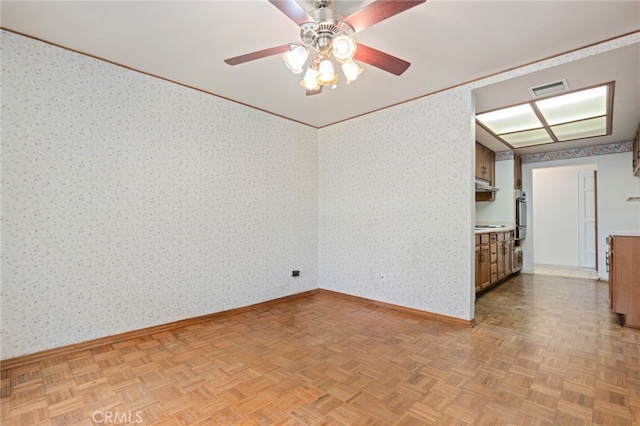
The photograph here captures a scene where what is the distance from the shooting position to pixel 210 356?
240cm

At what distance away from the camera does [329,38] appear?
177 cm

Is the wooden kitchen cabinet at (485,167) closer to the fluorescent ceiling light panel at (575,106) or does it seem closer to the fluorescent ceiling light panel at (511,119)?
the fluorescent ceiling light panel at (511,119)

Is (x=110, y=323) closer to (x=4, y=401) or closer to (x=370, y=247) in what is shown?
(x=4, y=401)

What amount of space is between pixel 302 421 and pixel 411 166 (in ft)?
9.18

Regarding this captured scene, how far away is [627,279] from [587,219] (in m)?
4.26

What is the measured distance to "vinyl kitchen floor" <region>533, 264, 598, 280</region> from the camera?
5620 mm

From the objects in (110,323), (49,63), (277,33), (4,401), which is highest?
(277,33)

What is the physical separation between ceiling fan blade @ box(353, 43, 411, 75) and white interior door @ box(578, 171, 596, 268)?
677 centimetres

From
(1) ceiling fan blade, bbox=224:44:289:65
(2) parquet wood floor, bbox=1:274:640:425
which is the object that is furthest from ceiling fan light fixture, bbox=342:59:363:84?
(2) parquet wood floor, bbox=1:274:640:425

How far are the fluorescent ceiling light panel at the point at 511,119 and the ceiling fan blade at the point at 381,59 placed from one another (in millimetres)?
2359

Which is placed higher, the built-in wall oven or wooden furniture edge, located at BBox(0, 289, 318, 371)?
the built-in wall oven

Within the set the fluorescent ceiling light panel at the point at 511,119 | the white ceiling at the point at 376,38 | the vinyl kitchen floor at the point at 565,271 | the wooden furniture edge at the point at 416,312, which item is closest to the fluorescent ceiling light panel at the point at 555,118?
the fluorescent ceiling light panel at the point at 511,119

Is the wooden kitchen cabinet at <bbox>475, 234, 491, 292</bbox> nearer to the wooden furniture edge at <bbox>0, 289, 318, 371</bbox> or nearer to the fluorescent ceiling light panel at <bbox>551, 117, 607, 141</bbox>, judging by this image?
the fluorescent ceiling light panel at <bbox>551, 117, 607, 141</bbox>

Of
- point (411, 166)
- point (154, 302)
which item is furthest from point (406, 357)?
point (154, 302)
